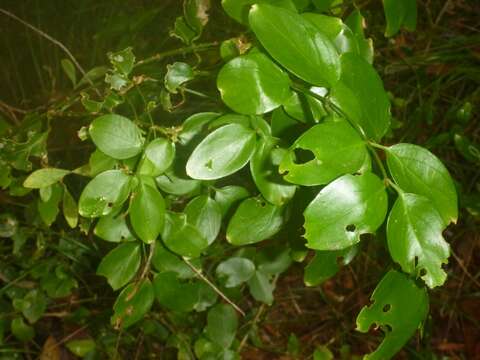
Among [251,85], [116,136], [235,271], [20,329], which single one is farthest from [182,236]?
[20,329]

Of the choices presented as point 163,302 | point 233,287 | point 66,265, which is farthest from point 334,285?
point 163,302

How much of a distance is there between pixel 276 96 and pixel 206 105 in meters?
0.53

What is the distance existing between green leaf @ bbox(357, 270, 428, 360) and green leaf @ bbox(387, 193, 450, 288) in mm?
60

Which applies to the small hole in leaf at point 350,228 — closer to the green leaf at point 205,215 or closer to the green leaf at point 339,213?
the green leaf at point 339,213

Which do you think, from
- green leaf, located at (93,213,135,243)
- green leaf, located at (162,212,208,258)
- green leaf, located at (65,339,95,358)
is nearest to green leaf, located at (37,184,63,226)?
green leaf, located at (93,213,135,243)

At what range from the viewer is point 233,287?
122 cm

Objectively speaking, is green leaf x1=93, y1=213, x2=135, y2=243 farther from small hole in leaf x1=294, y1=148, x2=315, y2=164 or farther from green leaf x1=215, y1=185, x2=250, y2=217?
small hole in leaf x1=294, y1=148, x2=315, y2=164

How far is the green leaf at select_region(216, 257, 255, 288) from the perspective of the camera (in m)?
1.14

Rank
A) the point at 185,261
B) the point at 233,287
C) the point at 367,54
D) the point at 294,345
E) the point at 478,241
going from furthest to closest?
the point at 478,241 < the point at 294,345 < the point at 233,287 < the point at 185,261 < the point at 367,54

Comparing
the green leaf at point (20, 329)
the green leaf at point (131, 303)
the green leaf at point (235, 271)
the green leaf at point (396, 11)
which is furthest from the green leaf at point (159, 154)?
the green leaf at point (20, 329)

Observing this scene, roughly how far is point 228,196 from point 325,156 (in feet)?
0.95

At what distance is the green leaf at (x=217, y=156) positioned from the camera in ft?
1.97

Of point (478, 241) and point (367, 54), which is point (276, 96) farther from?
point (478, 241)

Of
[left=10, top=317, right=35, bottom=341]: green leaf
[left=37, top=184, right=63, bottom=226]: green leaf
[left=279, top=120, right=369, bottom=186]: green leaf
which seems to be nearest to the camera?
[left=279, top=120, right=369, bottom=186]: green leaf
